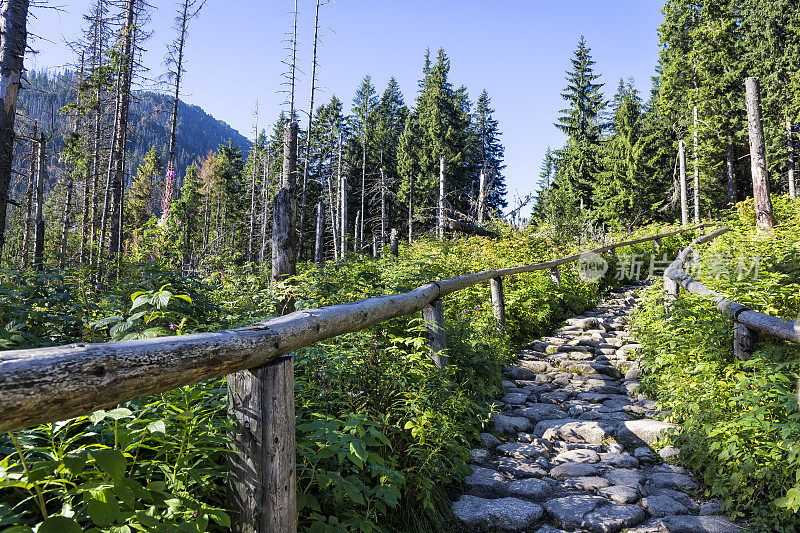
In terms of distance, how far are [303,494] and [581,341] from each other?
667 cm

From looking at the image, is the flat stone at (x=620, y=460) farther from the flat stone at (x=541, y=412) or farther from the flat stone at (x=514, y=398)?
the flat stone at (x=514, y=398)

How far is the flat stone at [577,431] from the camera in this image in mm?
4395

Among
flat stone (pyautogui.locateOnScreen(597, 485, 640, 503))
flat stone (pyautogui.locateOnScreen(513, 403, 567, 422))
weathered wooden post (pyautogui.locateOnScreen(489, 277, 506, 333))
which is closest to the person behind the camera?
flat stone (pyautogui.locateOnScreen(597, 485, 640, 503))

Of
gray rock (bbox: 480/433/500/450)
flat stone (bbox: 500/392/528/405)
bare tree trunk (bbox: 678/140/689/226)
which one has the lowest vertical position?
gray rock (bbox: 480/433/500/450)

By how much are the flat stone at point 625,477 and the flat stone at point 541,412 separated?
119 cm

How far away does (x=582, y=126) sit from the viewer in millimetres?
37812

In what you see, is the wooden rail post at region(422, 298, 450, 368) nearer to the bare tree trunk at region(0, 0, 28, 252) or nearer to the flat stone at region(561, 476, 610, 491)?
the flat stone at region(561, 476, 610, 491)

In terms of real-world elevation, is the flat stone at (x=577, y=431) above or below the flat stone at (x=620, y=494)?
above

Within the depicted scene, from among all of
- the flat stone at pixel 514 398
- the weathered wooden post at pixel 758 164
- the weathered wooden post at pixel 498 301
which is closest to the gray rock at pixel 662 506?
the flat stone at pixel 514 398

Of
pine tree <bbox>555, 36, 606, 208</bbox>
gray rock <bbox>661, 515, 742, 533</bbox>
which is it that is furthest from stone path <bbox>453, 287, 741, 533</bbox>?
pine tree <bbox>555, 36, 606, 208</bbox>

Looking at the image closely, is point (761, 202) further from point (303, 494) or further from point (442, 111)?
point (442, 111)

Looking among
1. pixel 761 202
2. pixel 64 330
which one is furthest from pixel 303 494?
pixel 761 202

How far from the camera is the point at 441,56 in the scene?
111 feet

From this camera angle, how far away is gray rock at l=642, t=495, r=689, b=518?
9.89 feet
